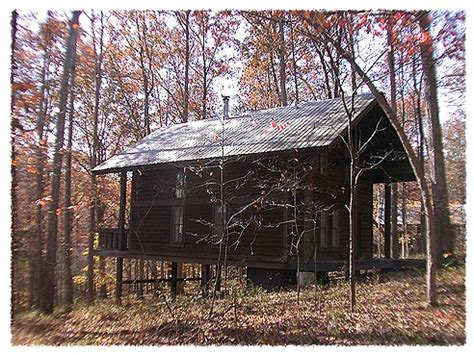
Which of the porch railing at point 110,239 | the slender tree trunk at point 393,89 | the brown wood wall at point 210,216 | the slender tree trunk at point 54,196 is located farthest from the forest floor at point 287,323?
the porch railing at point 110,239

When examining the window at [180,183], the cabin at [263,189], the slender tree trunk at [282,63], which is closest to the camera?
the cabin at [263,189]

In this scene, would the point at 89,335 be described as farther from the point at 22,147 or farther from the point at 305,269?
the point at 305,269

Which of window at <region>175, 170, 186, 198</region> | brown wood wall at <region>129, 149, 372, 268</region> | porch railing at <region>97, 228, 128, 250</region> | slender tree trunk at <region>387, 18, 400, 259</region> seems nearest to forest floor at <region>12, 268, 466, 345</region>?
brown wood wall at <region>129, 149, 372, 268</region>

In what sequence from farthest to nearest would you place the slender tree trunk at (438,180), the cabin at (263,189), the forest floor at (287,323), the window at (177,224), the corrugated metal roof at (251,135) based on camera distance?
the window at (177,224) → the corrugated metal roof at (251,135) → the cabin at (263,189) → the slender tree trunk at (438,180) → the forest floor at (287,323)

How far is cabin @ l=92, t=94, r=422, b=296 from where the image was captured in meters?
→ 11.2

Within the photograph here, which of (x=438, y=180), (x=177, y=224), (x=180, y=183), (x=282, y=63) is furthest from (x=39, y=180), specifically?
(x=282, y=63)

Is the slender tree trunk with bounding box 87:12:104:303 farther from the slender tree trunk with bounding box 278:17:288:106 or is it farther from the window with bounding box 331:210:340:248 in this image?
the window with bounding box 331:210:340:248

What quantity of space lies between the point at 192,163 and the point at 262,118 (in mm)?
3458

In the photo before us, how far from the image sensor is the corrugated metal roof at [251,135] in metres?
11.3

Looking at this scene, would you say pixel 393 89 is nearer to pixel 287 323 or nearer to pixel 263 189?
pixel 263 189

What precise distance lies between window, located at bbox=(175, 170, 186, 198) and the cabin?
36 mm

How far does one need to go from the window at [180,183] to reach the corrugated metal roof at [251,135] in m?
0.73

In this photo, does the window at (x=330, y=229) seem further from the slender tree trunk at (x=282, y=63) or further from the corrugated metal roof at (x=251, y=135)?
the slender tree trunk at (x=282, y=63)
